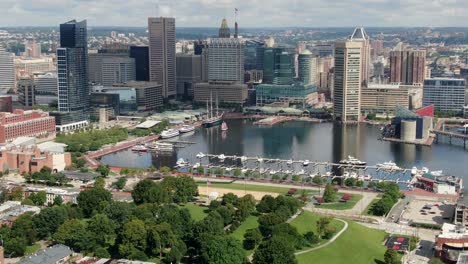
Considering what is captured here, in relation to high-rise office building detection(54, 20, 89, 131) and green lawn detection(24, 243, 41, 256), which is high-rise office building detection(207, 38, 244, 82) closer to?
high-rise office building detection(54, 20, 89, 131)

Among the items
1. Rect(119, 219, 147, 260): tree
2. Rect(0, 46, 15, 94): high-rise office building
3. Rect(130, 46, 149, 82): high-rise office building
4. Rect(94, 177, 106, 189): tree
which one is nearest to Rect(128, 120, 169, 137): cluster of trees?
Rect(94, 177, 106, 189): tree

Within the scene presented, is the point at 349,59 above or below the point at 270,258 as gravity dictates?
above

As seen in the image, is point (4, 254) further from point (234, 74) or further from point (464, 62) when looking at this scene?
point (464, 62)

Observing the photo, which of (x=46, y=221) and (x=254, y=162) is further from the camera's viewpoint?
(x=254, y=162)

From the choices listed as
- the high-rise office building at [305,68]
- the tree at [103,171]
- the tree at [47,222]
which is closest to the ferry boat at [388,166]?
the tree at [103,171]

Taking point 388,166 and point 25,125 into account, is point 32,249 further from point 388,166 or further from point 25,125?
point 25,125

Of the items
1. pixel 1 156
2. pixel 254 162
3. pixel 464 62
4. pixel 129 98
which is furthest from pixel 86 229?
pixel 464 62
